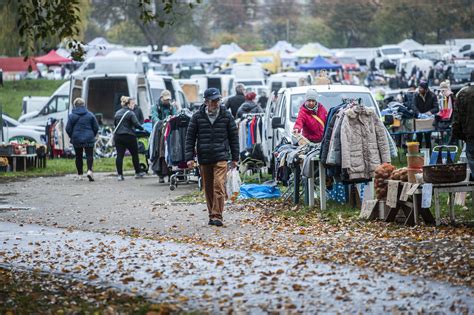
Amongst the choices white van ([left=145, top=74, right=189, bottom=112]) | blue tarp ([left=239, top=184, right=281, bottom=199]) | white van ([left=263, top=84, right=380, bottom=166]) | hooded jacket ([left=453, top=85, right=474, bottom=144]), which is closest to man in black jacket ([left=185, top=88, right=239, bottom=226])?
hooded jacket ([left=453, top=85, right=474, bottom=144])

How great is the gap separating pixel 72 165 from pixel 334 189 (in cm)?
1449

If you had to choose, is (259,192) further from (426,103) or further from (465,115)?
(426,103)

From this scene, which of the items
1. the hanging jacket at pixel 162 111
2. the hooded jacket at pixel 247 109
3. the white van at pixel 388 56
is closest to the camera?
the hanging jacket at pixel 162 111

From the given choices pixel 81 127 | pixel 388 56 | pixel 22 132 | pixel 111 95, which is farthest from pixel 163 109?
pixel 388 56

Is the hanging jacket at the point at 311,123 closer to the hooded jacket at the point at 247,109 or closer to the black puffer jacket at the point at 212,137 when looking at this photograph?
the black puffer jacket at the point at 212,137

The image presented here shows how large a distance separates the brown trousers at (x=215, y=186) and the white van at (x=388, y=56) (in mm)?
66645

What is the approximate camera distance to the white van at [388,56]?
83.3 metres

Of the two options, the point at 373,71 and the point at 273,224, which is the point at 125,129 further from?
the point at 373,71

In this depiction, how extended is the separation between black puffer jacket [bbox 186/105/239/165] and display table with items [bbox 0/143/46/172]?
1406cm

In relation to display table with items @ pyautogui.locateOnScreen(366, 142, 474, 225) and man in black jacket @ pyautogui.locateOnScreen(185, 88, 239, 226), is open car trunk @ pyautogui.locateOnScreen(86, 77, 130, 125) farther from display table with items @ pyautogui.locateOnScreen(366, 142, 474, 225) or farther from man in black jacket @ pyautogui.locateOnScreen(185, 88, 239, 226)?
display table with items @ pyautogui.locateOnScreen(366, 142, 474, 225)

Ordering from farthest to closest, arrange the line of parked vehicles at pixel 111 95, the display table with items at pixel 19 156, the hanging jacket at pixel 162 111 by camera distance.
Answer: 1. the display table with items at pixel 19 156
2. the hanging jacket at pixel 162 111
3. the line of parked vehicles at pixel 111 95

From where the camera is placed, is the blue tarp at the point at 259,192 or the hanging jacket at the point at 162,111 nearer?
the blue tarp at the point at 259,192


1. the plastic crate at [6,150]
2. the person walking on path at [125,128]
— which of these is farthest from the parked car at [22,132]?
the person walking on path at [125,128]

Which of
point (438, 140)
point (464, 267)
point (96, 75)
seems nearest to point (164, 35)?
point (96, 75)
